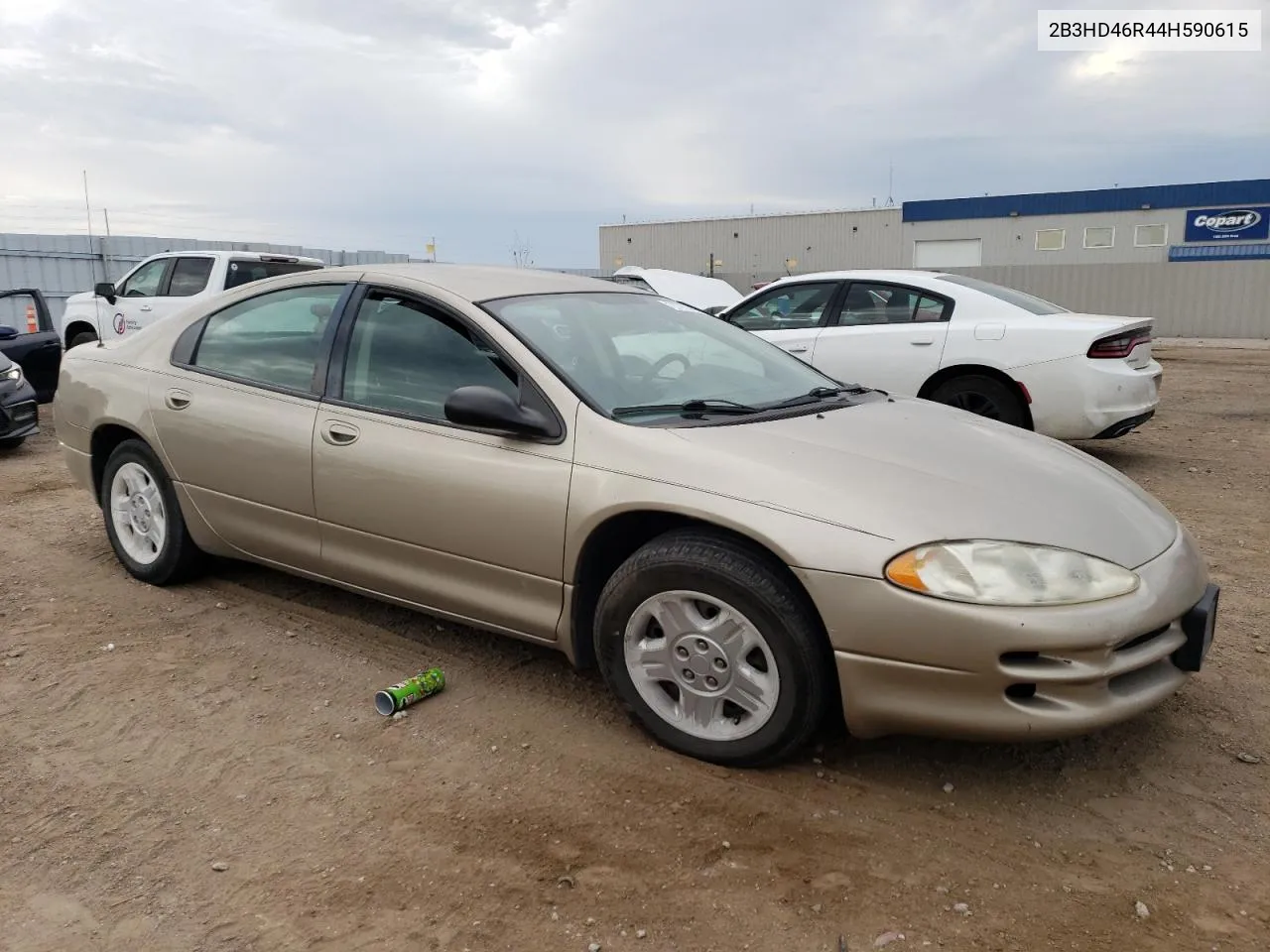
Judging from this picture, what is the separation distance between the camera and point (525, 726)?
3.31 metres

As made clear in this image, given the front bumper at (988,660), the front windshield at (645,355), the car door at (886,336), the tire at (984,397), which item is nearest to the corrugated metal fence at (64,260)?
the car door at (886,336)

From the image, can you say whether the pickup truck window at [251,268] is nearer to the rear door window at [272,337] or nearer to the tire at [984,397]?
the tire at [984,397]

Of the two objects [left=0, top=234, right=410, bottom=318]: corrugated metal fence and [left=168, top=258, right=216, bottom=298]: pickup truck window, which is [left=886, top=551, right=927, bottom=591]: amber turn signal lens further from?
[left=0, top=234, right=410, bottom=318]: corrugated metal fence

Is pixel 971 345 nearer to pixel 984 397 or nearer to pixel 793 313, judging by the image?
pixel 984 397

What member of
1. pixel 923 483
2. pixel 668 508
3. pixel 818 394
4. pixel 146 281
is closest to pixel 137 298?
pixel 146 281

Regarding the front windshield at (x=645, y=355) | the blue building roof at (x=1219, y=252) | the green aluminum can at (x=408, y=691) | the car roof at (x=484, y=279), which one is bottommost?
the green aluminum can at (x=408, y=691)

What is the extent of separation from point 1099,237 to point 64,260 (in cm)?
3009

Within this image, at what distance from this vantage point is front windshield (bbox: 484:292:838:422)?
3402mm

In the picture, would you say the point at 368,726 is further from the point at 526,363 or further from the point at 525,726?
the point at 526,363

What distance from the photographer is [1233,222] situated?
104ft

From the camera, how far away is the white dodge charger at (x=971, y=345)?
22.5 ft

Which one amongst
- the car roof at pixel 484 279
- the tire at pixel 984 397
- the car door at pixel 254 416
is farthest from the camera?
the tire at pixel 984 397

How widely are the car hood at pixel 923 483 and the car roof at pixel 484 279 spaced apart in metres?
1.08

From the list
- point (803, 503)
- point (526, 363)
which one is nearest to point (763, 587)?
point (803, 503)
